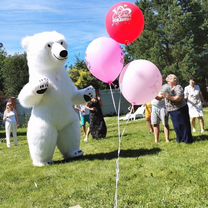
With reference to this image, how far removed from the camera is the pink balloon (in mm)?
5820

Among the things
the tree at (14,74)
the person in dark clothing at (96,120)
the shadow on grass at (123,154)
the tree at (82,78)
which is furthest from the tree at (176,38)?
the shadow on grass at (123,154)

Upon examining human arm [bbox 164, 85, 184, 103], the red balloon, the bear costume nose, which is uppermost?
the red balloon

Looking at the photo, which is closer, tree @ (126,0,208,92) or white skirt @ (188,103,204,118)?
white skirt @ (188,103,204,118)

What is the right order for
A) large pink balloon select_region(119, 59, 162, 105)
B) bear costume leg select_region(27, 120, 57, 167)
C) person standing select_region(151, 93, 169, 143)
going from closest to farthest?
large pink balloon select_region(119, 59, 162, 105) < bear costume leg select_region(27, 120, 57, 167) < person standing select_region(151, 93, 169, 143)

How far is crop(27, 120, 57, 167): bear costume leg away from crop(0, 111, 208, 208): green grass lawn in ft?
0.79

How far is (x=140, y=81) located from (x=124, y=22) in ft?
3.07

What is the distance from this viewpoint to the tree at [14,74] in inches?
1332

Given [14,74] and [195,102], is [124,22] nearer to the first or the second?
[195,102]

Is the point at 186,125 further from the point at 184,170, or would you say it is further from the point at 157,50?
the point at 157,50

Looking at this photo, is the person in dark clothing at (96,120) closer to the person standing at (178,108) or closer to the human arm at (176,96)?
the person standing at (178,108)

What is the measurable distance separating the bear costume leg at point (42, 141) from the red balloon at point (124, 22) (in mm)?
2826

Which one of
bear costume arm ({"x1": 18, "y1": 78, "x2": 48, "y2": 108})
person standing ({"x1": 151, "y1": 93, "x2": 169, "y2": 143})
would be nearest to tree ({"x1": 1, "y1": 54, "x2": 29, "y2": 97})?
person standing ({"x1": 151, "y1": 93, "x2": 169, "y2": 143})

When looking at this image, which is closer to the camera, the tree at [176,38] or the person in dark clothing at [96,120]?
the person in dark clothing at [96,120]

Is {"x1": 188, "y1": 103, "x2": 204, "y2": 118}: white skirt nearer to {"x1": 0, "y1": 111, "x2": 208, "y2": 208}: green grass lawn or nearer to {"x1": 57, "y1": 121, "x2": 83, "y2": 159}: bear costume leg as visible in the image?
{"x1": 0, "y1": 111, "x2": 208, "y2": 208}: green grass lawn
